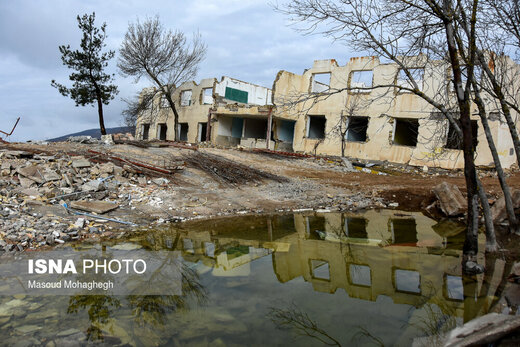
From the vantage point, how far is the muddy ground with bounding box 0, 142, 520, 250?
23.9ft

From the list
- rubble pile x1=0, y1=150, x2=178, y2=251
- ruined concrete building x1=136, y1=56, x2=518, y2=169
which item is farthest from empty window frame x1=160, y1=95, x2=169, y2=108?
rubble pile x1=0, y1=150, x2=178, y2=251

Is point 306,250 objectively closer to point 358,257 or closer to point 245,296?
point 358,257

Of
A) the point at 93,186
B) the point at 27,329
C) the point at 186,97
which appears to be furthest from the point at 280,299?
the point at 186,97

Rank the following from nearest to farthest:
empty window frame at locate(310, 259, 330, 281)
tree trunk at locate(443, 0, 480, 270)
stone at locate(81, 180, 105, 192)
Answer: tree trunk at locate(443, 0, 480, 270) < empty window frame at locate(310, 259, 330, 281) < stone at locate(81, 180, 105, 192)

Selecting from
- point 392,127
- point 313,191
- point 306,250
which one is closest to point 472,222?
point 306,250

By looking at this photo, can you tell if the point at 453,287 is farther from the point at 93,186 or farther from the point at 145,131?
the point at 145,131

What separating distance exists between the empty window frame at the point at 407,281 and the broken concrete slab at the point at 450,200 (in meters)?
4.85

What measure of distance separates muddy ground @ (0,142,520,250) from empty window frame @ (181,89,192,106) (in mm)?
13510

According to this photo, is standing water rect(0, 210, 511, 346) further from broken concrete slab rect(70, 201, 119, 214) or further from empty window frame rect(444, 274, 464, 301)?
broken concrete slab rect(70, 201, 119, 214)

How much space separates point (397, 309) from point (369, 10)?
4.76 meters

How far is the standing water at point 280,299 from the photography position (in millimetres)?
3590

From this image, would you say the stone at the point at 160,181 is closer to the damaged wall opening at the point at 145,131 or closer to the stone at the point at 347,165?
the stone at the point at 347,165

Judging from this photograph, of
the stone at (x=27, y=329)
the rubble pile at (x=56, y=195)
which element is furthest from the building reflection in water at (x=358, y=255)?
the stone at (x=27, y=329)

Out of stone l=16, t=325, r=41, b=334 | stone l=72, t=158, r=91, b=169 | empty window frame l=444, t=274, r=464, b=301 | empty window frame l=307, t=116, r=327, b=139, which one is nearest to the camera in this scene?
stone l=16, t=325, r=41, b=334
